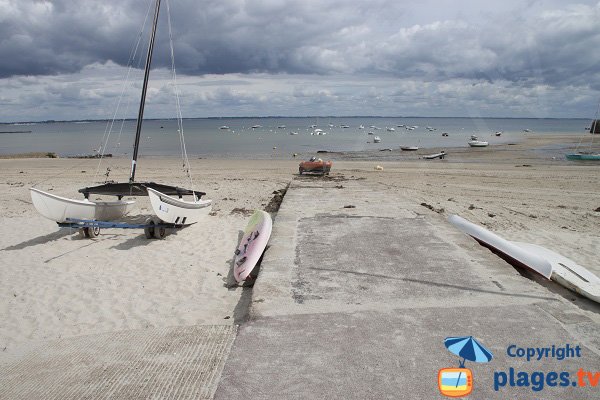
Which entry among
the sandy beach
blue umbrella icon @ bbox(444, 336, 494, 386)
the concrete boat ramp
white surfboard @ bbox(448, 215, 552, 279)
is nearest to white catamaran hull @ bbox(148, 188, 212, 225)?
the sandy beach

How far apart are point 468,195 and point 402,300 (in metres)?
12.0

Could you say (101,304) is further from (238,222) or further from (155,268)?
(238,222)

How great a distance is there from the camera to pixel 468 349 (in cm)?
403

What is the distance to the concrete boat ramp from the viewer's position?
3650mm

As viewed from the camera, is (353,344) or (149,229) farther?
(149,229)

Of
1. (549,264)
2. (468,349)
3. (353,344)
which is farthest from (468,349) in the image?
(549,264)

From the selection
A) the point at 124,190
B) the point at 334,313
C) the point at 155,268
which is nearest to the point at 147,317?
the point at 155,268

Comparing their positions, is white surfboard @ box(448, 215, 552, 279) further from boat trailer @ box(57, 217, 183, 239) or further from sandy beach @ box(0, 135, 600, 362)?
boat trailer @ box(57, 217, 183, 239)

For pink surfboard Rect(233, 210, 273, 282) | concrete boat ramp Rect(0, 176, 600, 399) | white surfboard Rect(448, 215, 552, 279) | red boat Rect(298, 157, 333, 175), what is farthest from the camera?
red boat Rect(298, 157, 333, 175)

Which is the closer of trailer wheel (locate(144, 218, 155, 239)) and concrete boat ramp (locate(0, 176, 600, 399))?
concrete boat ramp (locate(0, 176, 600, 399))

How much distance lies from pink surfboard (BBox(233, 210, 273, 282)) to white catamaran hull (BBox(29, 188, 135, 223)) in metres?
4.22

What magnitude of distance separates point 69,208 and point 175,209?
2.41 m

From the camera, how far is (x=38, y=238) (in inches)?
403

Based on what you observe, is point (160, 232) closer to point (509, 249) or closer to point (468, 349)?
point (509, 249)
